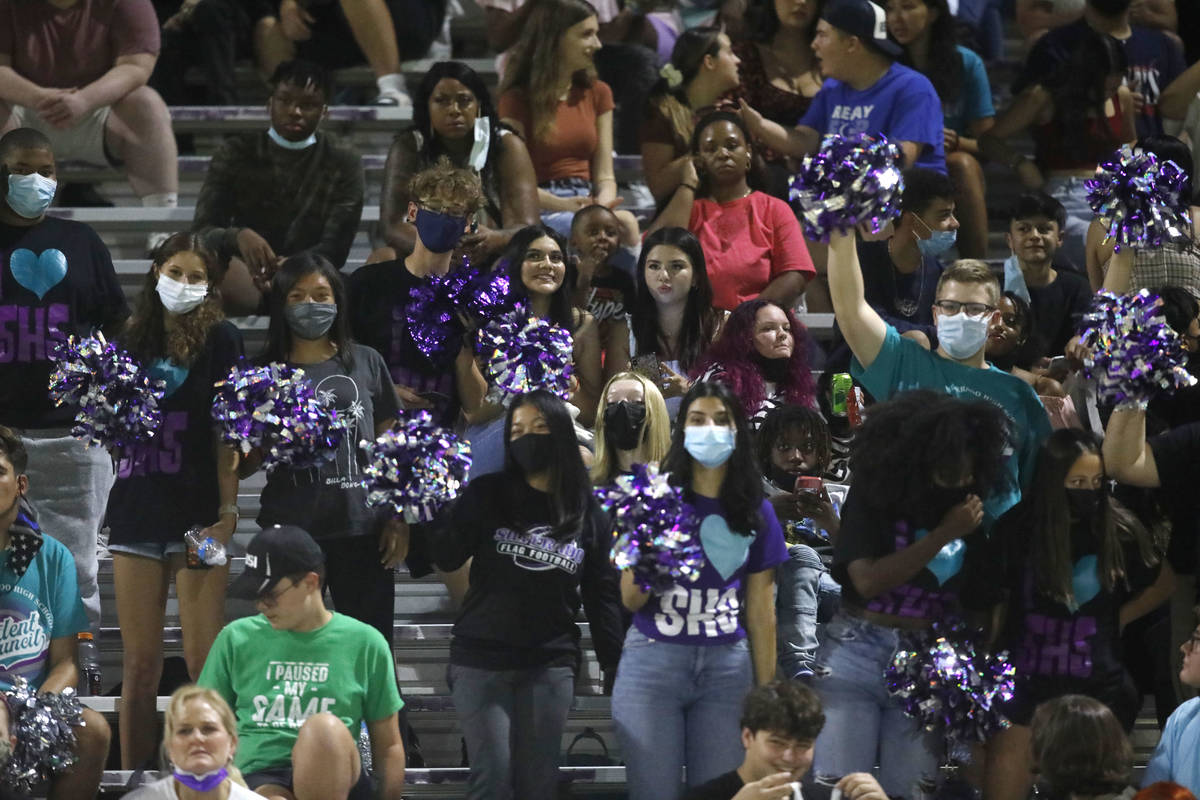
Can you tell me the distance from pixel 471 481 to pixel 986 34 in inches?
193

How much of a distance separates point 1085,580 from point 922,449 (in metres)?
0.67

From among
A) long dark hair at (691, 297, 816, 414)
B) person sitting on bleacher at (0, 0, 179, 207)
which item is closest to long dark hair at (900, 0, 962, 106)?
long dark hair at (691, 297, 816, 414)

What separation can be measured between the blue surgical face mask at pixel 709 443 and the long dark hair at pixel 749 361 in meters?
0.92

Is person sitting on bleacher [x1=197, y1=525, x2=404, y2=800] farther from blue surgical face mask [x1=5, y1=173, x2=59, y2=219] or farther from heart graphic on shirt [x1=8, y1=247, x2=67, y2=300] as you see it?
blue surgical face mask [x1=5, y1=173, x2=59, y2=219]

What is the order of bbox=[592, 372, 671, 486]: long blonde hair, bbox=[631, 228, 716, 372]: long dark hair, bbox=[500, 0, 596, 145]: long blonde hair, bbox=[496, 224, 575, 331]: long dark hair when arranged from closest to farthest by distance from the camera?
bbox=[592, 372, 671, 486]: long blonde hair < bbox=[496, 224, 575, 331]: long dark hair < bbox=[631, 228, 716, 372]: long dark hair < bbox=[500, 0, 596, 145]: long blonde hair

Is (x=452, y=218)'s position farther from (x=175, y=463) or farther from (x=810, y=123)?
(x=810, y=123)

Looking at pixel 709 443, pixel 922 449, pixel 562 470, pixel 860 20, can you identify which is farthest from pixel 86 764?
pixel 860 20

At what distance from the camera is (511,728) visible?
541 cm

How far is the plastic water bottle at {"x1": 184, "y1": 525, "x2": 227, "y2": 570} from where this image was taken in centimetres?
570

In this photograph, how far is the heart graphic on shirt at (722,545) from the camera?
536 cm

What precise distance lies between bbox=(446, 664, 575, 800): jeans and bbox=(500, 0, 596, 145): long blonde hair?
115 inches

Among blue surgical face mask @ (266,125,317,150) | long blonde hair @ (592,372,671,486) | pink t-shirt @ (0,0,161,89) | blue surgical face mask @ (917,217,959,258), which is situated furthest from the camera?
pink t-shirt @ (0,0,161,89)

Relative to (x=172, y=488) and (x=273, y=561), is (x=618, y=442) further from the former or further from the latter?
(x=172, y=488)

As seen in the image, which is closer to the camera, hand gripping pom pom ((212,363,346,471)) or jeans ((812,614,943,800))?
jeans ((812,614,943,800))
